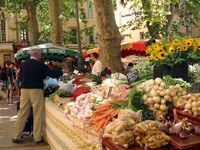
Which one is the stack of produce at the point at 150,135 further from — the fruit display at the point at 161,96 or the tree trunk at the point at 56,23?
the tree trunk at the point at 56,23

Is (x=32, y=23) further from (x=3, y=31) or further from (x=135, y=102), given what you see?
(x=3, y=31)

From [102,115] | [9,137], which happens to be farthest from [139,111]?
[9,137]

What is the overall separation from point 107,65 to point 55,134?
143 inches

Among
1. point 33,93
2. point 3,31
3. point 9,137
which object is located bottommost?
point 9,137

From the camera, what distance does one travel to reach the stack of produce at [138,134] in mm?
4066

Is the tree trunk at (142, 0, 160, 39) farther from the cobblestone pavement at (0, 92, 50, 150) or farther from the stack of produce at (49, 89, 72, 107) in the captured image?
the stack of produce at (49, 89, 72, 107)

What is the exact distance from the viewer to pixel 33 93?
9.24 meters

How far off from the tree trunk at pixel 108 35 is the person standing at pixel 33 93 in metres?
2.24

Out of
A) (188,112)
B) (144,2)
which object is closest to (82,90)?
(188,112)

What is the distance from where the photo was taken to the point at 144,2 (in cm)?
2484

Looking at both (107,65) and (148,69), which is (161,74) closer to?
(148,69)

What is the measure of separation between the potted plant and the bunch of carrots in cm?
A: 137

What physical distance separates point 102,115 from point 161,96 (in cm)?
70

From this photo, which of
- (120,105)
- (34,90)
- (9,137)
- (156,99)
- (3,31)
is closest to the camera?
(156,99)
